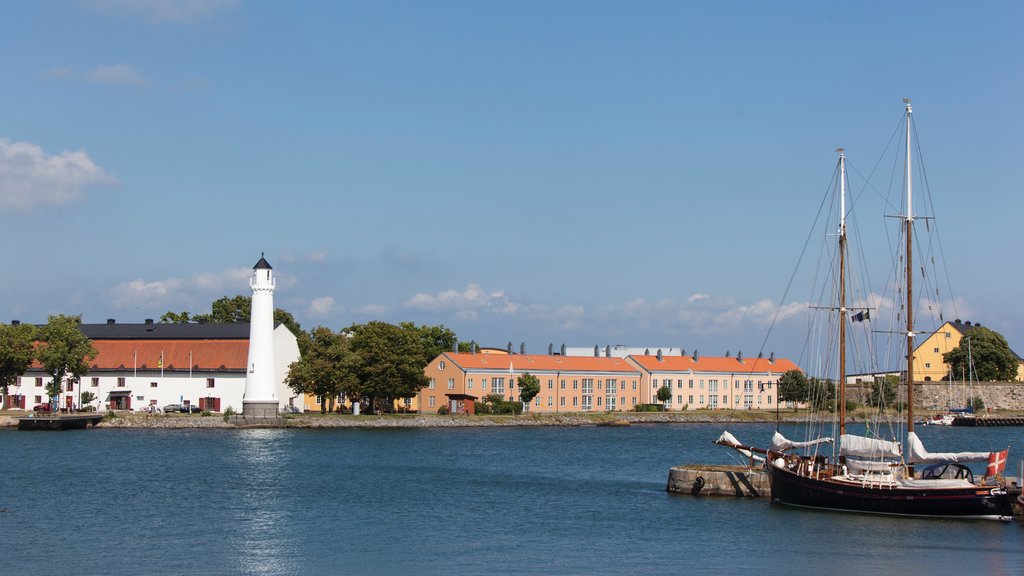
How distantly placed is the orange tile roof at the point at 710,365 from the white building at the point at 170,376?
1715 inches

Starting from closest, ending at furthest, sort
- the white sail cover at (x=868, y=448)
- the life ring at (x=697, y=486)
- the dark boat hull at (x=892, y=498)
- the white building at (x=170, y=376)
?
the dark boat hull at (x=892, y=498), the white sail cover at (x=868, y=448), the life ring at (x=697, y=486), the white building at (x=170, y=376)

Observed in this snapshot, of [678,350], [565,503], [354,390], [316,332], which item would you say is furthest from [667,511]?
[678,350]

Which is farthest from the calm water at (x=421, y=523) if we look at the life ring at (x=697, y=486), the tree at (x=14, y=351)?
the tree at (x=14, y=351)

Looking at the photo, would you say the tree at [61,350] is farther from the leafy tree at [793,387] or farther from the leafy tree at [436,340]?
the leafy tree at [793,387]

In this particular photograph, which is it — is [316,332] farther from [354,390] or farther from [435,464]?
[435,464]

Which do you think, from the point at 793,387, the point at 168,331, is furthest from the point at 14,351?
the point at 793,387

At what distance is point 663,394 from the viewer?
133m

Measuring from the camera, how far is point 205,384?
365 feet

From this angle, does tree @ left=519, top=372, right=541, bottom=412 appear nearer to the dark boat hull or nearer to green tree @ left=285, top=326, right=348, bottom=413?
green tree @ left=285, top=326, right=348, bottom=413

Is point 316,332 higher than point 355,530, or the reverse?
point 316,332

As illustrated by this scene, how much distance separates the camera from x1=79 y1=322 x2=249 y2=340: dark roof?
117 metres

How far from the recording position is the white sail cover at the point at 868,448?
1706 inches

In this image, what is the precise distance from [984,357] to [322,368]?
298 feet

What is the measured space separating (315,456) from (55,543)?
3401 centimetres
